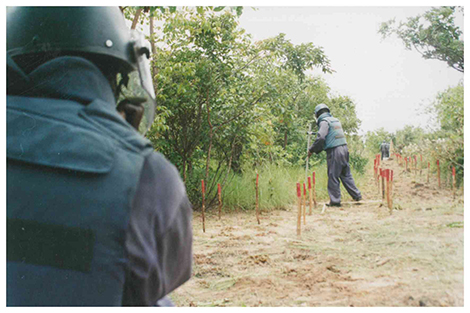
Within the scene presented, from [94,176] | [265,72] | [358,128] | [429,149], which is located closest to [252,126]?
[265,72]

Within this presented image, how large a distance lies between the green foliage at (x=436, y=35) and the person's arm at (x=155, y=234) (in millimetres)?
2375

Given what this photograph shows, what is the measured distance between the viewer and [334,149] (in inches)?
223

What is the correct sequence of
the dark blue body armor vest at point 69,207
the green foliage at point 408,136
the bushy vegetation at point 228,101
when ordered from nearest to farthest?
the dark blue body armor vest at point 69,207, the green foliage at point 408,136, the bushy vegetation at point 228,101

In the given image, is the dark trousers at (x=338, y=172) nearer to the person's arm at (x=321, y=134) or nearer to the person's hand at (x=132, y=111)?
the person's arm at (x=321, y=134)

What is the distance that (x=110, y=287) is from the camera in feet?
2.98

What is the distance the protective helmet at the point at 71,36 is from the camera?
117cm

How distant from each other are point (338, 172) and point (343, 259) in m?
2.74

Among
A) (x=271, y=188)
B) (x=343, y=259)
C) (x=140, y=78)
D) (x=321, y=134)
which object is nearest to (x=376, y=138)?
(x=321, y=134)

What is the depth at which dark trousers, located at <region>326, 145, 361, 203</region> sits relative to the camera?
18.5ft

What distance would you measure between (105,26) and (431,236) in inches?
110

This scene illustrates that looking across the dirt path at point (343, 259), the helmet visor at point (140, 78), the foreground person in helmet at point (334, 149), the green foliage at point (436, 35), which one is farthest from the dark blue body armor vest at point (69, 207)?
the foreground person in helmet at point (334, 149)

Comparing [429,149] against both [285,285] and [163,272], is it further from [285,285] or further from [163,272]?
[163,272]

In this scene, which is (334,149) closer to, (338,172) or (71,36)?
(338,172)

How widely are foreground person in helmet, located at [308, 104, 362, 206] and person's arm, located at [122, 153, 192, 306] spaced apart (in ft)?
15.6
